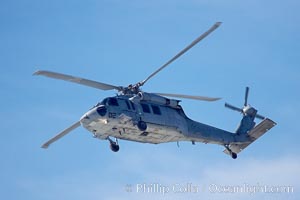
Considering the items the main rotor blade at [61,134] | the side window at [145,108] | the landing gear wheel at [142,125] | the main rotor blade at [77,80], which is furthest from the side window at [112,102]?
the main rotor blade at [61,134]

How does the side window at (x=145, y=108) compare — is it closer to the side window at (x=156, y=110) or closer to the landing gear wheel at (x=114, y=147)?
the side window at (x=156, y=110)

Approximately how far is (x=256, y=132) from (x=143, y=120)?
1137 cm

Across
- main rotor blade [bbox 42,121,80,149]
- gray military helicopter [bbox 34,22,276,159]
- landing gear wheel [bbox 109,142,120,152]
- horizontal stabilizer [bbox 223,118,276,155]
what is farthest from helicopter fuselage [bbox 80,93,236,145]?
horizontal stabilizer [bbox 223,118,276,155]

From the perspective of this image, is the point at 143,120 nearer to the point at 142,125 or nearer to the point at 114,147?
the point at 142,125

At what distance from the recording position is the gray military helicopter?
42.9 metres

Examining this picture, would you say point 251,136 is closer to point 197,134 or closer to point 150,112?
point 197,134

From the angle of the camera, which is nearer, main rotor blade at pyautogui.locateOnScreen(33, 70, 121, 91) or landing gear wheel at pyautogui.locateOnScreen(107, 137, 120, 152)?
main rotor blade at pyautogui.locateOnScreen(33, 70, 121, 91)

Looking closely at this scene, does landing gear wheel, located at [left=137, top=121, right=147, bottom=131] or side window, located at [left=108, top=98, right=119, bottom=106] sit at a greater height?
side window, located at [left=108, top=98, right=119, bottom=106]

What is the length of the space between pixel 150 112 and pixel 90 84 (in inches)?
172

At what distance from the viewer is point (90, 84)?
144 feet

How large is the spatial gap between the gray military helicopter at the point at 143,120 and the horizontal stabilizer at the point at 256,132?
0.08m

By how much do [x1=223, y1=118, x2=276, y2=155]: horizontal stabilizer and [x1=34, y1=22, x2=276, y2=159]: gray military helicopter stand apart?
8 cm

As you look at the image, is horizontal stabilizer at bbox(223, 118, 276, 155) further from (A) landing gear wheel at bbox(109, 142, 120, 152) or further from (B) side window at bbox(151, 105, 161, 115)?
(A) landing gear wheel at bbox(109, 142, 120, 152)

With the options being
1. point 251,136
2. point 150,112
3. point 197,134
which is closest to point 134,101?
point 150,112
